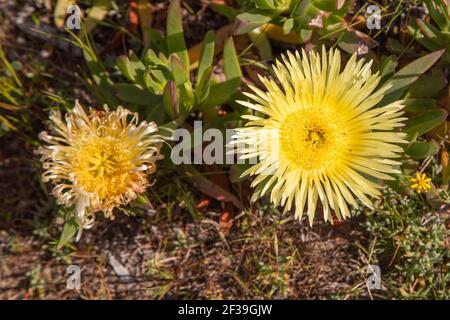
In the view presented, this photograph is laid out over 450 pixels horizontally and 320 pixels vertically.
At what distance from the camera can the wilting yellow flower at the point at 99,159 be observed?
146cm

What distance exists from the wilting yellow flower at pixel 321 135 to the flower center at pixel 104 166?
13.9 inches

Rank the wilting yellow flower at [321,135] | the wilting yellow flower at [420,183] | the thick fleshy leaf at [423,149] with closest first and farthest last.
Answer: the wilting yellow flower at [321,135]
the thick fleshy leaf at [423,149]
the wilting yellow flower at [420,183]

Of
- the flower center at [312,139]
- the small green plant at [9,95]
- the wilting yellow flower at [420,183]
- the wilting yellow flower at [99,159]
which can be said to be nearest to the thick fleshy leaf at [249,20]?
the flower center at [312,139]

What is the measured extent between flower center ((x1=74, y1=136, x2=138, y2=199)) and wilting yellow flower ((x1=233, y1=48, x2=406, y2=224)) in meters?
0.35

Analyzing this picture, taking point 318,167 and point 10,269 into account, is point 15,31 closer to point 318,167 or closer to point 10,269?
point 10,269

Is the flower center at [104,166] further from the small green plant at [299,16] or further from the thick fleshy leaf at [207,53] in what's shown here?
the small green plant at [299,16]

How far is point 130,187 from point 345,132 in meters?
0.64

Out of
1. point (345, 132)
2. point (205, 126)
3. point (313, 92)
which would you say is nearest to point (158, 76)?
point (205, 126)

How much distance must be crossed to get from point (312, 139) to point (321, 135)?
3 cm

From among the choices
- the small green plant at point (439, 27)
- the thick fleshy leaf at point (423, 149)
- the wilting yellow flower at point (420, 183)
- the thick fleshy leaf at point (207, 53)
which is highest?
the small green plant at point (439, 27)

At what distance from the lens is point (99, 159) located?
1498 mm

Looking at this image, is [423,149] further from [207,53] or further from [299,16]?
[207,53]

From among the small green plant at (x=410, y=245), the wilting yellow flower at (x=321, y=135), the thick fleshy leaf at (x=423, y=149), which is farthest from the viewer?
the small green plant at (x=410, y=245)

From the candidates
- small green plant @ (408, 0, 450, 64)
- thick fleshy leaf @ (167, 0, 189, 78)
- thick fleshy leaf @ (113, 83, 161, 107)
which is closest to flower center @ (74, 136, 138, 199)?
thick fleshy leaf @ (113, 83, 161, 107)
